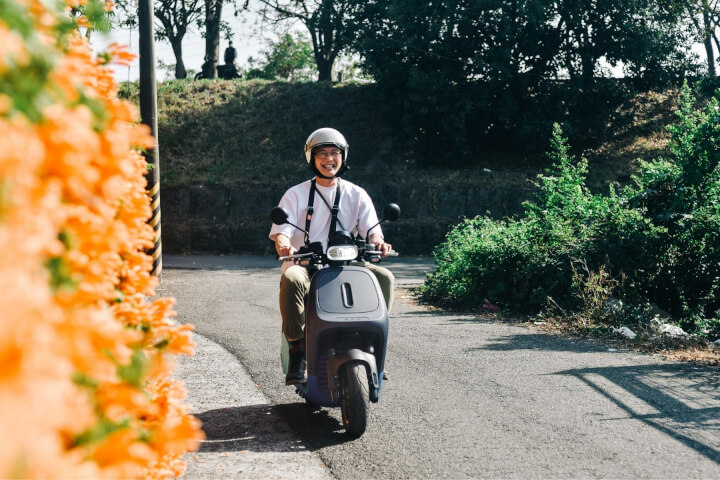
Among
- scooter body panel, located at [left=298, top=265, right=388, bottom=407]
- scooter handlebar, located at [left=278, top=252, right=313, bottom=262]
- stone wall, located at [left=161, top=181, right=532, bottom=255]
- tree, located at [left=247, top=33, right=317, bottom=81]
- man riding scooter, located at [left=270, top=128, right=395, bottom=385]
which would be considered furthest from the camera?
tree, located at [left=247, top=33, right=317, bottom=81]

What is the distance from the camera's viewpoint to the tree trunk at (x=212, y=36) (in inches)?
1476

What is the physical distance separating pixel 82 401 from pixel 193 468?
Answer: 10.4 ft

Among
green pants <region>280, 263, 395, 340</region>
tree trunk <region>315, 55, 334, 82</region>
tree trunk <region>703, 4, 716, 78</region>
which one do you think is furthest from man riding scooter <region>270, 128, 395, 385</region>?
tree trunk <region>315, 55, 334, 82</region>

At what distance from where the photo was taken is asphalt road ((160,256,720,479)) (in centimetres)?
415

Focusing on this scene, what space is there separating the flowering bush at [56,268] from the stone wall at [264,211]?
71.5 feet

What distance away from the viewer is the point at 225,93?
32906mm

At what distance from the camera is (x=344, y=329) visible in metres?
4.85

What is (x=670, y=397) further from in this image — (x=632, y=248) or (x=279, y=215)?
(x=632, y=248)

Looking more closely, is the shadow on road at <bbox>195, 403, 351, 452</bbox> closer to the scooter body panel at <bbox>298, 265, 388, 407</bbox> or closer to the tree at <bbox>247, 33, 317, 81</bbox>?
the scooter body panel at <bbox>298, 265, 388, 407</bbox>

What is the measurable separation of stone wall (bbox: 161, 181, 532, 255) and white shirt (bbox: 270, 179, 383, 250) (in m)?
17.6

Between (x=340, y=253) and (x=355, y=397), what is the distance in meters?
0.96

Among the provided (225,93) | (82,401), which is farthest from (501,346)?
(225,93)

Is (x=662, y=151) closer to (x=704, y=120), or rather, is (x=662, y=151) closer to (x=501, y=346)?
(x=704, y=120)

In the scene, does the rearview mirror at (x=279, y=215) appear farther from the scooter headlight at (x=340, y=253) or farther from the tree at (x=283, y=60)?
the tree at (x=283, y=60)
